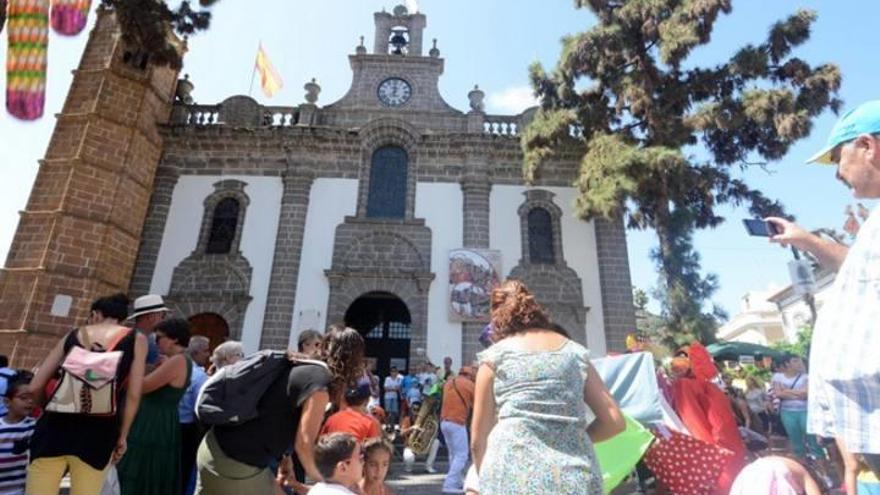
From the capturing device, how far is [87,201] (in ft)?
42.8

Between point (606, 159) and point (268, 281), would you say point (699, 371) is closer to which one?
point (606, 159)

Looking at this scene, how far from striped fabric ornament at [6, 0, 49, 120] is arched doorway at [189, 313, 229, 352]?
651cm

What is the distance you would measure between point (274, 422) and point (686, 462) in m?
3.87

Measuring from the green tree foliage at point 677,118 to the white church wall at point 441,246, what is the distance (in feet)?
11.4

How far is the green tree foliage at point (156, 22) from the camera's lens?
34.9 ft

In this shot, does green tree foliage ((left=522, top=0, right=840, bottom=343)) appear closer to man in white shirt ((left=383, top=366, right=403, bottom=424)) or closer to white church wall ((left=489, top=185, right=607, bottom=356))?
white church wall ((left=489, top=185, right=607, bottom=356))

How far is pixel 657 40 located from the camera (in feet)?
40.3

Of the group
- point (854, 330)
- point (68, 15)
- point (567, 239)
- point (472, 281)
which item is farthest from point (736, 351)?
point (68, 15)

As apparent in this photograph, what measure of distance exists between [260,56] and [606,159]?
13.8 meters

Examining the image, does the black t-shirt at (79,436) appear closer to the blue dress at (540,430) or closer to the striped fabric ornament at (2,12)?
the blue dress at (540,430)

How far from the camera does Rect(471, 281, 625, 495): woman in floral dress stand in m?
2.18

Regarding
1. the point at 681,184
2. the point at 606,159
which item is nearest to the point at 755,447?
the point at 681,184

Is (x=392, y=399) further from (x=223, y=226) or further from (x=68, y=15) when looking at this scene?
(x=68, y=15)

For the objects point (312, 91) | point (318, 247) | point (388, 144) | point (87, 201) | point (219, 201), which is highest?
point (312, 91)
